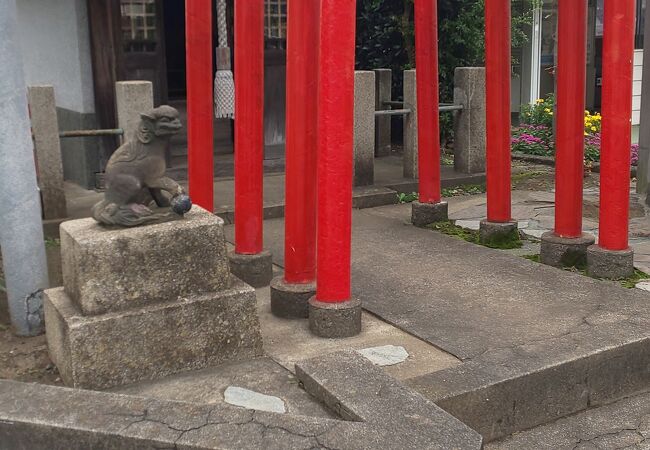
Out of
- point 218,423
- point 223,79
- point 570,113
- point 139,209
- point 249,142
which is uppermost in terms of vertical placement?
point 223,79

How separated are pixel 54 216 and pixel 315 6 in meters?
3.64

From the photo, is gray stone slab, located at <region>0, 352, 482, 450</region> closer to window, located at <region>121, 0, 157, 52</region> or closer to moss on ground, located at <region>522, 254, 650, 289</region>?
moss on ground, located at <region>522, 254, 650, 289</region>

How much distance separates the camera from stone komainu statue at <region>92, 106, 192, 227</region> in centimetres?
385

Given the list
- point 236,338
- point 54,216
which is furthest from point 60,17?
point 236,338

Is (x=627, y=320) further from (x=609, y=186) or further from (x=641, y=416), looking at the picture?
(x=609, y=186)

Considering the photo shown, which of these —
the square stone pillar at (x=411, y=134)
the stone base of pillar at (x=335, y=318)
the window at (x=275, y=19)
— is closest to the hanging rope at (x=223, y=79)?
the window at (x=275, y=19)

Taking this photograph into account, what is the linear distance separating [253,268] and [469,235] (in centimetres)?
231

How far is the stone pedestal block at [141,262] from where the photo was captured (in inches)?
144

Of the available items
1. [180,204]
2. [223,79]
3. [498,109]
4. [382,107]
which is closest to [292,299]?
[180,204]

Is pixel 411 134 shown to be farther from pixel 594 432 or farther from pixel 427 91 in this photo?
pixel 594 432

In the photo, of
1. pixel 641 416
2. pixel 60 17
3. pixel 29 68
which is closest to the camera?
pixel 641 416

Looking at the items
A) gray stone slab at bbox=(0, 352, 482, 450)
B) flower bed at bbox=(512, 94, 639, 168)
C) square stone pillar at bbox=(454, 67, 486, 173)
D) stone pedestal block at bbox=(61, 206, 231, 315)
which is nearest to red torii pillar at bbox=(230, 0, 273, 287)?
stone pedestal block at bbox=(61, 206, 231, 315)

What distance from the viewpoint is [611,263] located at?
17.3 feet

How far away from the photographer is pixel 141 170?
3965 mm
